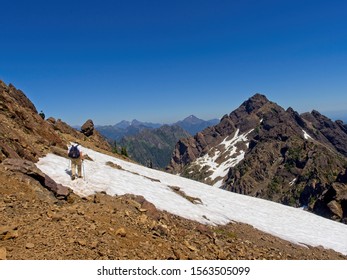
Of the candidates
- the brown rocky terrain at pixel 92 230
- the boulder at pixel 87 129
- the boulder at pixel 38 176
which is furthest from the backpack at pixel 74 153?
the boulder at pixel 87 129

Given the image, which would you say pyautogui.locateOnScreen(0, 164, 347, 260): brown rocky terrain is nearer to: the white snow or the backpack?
the white snow

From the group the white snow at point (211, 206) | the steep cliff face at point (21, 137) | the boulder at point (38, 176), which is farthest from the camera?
the steep cliff face at point (21, 137)

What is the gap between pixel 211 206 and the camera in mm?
30328

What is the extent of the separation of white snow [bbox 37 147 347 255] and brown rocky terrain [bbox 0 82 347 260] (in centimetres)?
206

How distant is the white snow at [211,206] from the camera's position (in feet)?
75.0

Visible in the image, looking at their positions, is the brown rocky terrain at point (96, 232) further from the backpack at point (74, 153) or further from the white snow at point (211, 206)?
the backpack at point (74, 153)

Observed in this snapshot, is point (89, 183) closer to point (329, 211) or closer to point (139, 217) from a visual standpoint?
point (139, 217)

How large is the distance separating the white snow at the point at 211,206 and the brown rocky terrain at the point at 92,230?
2.06 metres

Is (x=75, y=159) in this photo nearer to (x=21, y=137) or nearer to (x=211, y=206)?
(x=21, y=137)

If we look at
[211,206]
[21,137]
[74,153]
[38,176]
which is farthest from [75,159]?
[211,206]

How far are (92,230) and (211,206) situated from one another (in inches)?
737
